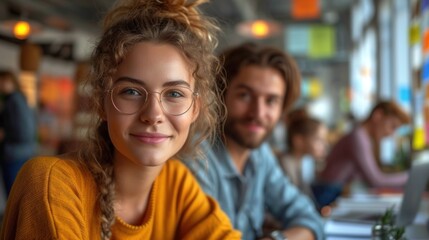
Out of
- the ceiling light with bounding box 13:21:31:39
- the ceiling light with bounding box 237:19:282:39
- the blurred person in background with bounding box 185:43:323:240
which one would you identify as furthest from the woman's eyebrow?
the ceiling light with bounding box 237:19:282:39

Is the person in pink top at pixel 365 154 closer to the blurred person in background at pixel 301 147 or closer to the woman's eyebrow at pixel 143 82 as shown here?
the blurred person in background at pixel 301 147

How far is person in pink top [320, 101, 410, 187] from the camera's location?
3.94 m

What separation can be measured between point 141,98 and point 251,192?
1005 mm

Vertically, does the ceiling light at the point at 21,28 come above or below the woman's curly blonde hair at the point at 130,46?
above

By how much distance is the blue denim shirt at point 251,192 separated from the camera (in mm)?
1837

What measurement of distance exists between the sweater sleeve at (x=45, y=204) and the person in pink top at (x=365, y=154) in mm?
3109

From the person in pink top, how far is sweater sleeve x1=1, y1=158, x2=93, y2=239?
122 inches

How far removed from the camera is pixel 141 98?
3.52ft

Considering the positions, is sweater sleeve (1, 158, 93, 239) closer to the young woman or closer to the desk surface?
the young woman

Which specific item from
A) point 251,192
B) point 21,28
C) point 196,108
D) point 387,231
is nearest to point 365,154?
point 251,192

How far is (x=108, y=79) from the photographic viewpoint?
1099 mm

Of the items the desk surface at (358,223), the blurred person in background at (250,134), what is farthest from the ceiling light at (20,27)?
the blurred person in background at (250,134)

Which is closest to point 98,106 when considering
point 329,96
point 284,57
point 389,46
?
point 284,57

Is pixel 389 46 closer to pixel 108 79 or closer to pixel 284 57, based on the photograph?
pixel 284 57
